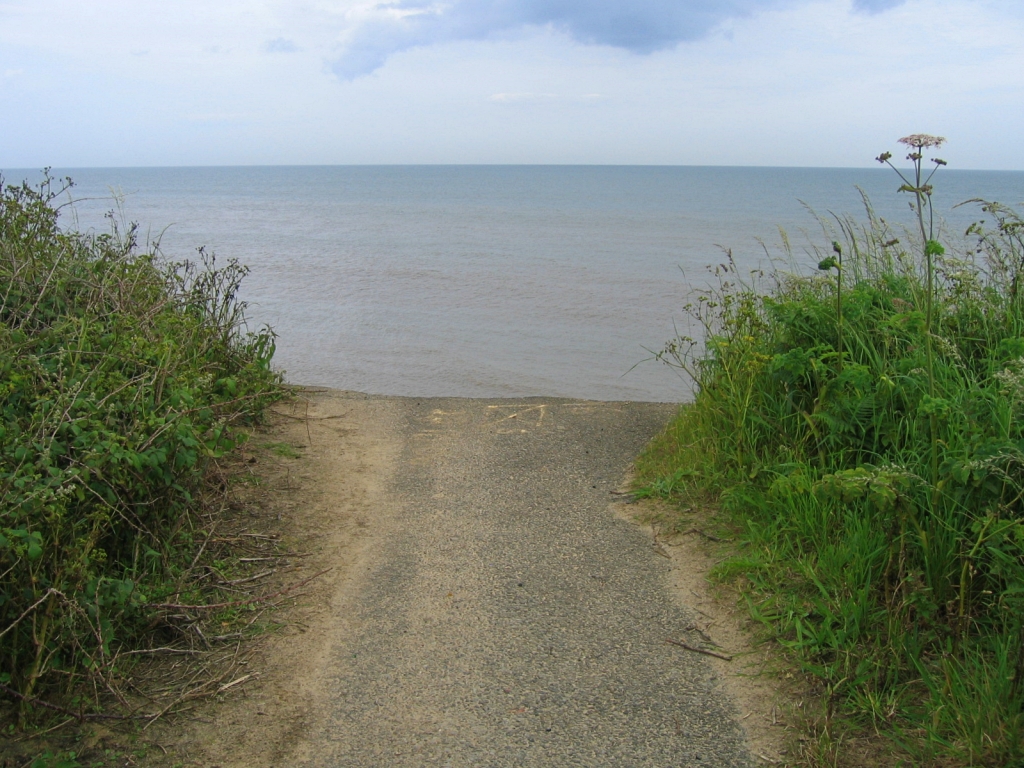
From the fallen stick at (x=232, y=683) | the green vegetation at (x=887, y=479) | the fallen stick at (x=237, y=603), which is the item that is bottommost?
the fallen stick at (x=232, y=683)

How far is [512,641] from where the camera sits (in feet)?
11.5

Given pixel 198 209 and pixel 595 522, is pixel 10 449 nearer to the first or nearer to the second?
pixel 595 522

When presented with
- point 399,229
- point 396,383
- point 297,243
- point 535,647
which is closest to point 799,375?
point 535,647

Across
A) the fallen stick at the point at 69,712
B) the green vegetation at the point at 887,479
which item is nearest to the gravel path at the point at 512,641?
the green vegetation at the point at 887,479

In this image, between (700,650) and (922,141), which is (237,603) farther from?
(922,141)

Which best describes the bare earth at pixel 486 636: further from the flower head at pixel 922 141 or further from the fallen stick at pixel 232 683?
the flower head at pixel 922 141

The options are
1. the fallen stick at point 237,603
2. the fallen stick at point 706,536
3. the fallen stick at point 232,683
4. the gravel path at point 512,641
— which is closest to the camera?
the gravel path at point 512,641

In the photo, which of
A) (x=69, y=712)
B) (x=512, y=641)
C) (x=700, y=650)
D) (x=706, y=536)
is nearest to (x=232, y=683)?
(x=69, y=712)

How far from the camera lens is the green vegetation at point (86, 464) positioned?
9.15 feet

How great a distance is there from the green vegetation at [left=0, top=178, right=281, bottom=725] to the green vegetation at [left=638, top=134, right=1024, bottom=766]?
8.39ft

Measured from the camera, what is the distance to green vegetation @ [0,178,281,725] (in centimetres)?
279

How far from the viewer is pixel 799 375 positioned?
4.62 metres

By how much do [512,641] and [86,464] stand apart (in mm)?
1813

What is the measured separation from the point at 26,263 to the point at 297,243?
22334 mm
